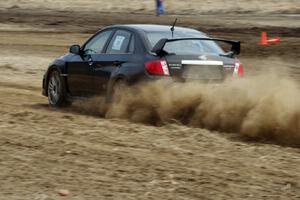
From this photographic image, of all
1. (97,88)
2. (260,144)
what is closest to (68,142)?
(260,144)

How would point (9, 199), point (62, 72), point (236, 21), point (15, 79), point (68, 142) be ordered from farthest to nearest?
point (236, 21) < point (15, 79) < point (62, 72) < point (68, 142) < point (9, 199)

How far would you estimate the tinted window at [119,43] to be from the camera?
37.2 feet

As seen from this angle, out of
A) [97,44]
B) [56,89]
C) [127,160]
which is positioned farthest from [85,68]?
[127,160]

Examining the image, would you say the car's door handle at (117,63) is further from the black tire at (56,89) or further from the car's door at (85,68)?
the black tire at (56,89)

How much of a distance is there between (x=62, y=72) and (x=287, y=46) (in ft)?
42.8

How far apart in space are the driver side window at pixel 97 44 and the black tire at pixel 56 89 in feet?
2.70

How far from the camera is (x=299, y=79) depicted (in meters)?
18.0

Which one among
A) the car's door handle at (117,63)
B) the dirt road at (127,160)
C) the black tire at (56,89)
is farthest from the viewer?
the black tire at (56,89)

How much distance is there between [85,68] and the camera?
1214 cm

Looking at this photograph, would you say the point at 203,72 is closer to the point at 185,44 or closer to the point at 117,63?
the point at 185,44

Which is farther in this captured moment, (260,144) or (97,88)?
(97,88)

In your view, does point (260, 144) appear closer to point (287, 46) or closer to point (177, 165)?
point (177, 165)

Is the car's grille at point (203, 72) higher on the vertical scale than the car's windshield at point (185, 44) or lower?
lower

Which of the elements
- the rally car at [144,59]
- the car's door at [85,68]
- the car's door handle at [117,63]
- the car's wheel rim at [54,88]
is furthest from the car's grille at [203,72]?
the car's wheel rim at [54,88]
